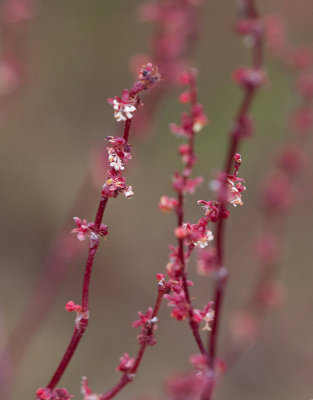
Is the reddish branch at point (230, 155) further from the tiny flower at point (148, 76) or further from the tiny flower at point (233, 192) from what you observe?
the tiny flower at point (148, 76)

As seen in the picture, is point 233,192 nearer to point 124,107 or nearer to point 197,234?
point 197,234

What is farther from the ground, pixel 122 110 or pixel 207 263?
pixel 122 110

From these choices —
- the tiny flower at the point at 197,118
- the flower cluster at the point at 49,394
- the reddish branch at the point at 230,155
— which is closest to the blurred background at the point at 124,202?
the reddish branch at the point at 230,155

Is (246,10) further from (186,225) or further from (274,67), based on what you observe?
(274,67)

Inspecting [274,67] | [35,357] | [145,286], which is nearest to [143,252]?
[145,286]

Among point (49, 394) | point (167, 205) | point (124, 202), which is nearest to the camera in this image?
point (167, 205)

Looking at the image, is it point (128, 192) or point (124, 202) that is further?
point (124, 202)

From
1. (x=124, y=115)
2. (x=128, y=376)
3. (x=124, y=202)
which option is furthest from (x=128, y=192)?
(x=124, y=202)

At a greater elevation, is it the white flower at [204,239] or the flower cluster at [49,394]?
the white flower at [204,239]
